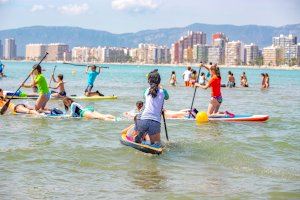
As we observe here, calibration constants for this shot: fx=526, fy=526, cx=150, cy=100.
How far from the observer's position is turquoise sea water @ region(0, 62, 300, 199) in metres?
8.57

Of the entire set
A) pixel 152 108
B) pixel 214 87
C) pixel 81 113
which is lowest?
pixel 81 113

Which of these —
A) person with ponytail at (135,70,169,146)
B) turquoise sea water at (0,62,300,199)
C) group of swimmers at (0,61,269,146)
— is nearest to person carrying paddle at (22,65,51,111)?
group of swimmers at (0,61,269,146)

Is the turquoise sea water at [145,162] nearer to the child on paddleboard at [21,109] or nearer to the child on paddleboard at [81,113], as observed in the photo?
the child on paddleboard at [81,113]

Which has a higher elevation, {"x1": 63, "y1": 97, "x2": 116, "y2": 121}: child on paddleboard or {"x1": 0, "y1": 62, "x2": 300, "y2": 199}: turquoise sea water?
{"x1": 63, "y1": 97, "x2": 116, "y2": 121}: child on paddleboard

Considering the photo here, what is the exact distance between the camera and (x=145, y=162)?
10.7 metres

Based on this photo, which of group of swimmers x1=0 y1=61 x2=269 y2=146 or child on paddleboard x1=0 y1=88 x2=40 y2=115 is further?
child on paddleboard x1=0 y1=88 x2=40 y2=115

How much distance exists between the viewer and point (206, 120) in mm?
17047

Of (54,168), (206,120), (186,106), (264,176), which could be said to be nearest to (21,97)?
(186,106)

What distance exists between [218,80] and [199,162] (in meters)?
6.06

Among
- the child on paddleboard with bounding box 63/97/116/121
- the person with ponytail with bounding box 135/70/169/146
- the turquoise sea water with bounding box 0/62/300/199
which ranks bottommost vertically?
the turquoise sea water with bounding box 0/62/300/199

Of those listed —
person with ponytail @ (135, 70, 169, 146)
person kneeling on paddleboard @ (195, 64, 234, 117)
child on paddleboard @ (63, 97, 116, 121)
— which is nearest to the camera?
person with ponytail @ (135, 70, 169, 146)

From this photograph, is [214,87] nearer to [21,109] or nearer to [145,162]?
[145,162]

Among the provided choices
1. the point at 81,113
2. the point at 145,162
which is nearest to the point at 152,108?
the point at 145,162

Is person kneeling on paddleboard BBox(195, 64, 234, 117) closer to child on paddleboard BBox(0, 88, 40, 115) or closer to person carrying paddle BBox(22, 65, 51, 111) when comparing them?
person carrying paddle BBox(22, 65, 51, 111)
